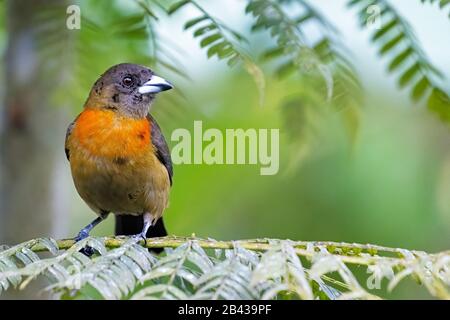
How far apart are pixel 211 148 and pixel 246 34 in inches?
40.2

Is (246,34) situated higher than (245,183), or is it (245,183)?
(246,34)

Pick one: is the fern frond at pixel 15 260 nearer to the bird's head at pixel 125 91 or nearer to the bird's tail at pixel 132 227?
the bird's head at pixel 125 91

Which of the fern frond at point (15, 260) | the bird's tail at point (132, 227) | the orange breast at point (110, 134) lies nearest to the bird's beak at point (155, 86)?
the orange breast at point (110, 134)

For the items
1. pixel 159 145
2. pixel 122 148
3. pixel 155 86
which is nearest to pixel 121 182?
pixel 122 148

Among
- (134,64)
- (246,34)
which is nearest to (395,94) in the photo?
(246,34)

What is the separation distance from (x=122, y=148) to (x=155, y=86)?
0.35 m

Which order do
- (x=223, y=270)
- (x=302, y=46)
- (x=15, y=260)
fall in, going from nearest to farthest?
(x=223, y=270)
(x=15, y=260)
(x=302, y=46)

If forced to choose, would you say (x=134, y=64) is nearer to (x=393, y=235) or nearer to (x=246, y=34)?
(x=246, y=34)

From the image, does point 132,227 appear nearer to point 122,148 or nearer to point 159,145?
point 159,145

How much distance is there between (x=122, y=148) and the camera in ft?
12.3

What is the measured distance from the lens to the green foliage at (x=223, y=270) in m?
1.96

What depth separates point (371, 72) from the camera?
538 cm
